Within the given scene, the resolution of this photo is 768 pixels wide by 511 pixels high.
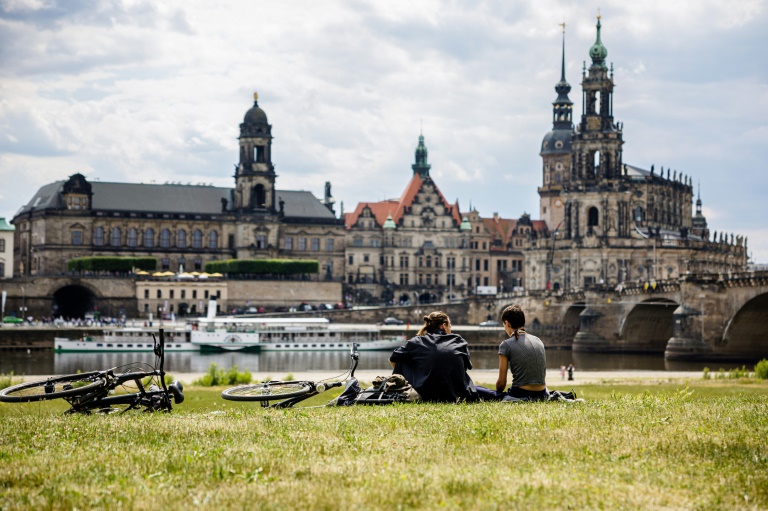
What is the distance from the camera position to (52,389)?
46.8ft

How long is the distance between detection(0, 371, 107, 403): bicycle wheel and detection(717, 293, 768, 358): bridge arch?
190 ft

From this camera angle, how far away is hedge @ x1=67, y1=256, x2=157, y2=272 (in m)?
111

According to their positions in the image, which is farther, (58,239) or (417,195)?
Result: (417,195)

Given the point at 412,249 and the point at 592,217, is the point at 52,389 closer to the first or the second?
the point at 592,217

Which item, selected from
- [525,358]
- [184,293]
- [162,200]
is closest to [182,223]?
[162,200]

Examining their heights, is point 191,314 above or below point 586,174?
below

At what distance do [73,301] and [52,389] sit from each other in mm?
100529

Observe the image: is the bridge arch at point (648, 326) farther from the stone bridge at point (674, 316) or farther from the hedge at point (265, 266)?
the hedge at point (265, 266)

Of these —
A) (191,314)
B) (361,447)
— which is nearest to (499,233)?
(191,314)

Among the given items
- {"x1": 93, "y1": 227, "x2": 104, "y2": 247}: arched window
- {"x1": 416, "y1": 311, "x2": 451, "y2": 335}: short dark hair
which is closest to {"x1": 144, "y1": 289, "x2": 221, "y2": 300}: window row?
{"x1": 93, "y1": 227, "x2": 104, "y2": 247}: arched window

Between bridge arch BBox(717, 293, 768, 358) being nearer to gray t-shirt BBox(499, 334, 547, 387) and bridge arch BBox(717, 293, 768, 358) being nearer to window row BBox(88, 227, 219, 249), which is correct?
gray t-shirt BBox(499, 334, 547, 387)

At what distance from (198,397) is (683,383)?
60.8ft

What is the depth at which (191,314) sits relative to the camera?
110m

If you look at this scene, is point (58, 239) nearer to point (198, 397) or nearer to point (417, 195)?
point (417, 195)
